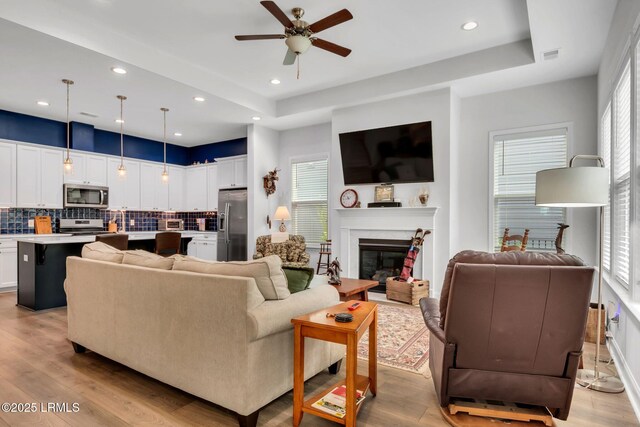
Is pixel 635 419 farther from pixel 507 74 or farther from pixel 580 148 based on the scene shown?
pixel 507 74

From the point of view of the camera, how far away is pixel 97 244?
3344 mm

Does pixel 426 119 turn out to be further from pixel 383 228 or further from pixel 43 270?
pixel 43 270

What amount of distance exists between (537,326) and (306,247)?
5.22m

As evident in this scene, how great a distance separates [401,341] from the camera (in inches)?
→ 136

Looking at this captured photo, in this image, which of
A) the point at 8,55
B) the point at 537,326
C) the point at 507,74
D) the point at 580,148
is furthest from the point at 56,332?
the point at 580,148

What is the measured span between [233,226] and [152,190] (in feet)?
7.41

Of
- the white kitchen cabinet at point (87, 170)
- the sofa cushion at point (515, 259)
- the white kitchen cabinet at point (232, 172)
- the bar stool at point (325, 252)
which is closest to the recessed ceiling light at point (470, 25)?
the sofa cushion at point (515, 259)

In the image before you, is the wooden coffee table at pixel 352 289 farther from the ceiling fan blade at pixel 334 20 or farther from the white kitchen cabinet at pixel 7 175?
the white kitchen cabinet at pixel 7 175

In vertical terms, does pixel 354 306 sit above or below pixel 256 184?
below

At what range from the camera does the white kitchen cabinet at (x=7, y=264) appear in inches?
220

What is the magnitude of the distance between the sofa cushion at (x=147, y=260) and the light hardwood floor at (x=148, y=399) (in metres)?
0.85

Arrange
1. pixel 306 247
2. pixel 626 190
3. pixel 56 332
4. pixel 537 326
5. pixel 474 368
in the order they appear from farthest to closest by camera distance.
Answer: pixel 306 247
pixel 56 332
pixel 626 190
pixel 474 368
pixel 537 326

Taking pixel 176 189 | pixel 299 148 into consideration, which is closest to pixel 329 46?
pixel 299 148

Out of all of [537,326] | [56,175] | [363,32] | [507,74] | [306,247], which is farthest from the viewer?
[306,247]
